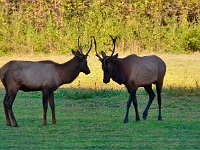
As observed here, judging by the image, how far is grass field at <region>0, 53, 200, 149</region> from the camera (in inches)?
425

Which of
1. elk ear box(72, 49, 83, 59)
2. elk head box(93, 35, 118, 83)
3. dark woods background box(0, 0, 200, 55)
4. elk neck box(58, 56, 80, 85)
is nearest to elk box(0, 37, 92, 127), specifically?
elk neck box(58, 56, 80, 85)

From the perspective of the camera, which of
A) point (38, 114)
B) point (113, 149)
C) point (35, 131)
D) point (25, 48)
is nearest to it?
point (113, 149)

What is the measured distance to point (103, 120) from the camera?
13531mm

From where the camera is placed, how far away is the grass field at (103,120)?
10.8 m

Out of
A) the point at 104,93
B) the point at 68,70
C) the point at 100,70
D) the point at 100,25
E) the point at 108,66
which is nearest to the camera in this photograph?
the point at 108,66

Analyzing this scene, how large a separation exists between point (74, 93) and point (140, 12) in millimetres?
10898

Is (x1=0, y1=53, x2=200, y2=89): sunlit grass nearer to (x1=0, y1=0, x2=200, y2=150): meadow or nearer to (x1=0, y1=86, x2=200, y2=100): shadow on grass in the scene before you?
(x1=0, y1=0, x2=200, y2=150): meadow

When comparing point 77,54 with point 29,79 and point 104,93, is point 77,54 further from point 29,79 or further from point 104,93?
point 104,93

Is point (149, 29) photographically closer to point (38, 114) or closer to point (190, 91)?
point (190, 91)

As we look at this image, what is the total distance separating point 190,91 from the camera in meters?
17.3

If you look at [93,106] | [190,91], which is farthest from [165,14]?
[93,106]

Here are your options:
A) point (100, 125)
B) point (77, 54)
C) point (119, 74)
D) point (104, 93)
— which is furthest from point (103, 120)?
point (104, 93)

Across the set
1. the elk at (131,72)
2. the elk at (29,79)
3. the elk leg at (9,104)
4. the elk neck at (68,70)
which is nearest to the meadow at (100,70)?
the elk leg at (9,104)

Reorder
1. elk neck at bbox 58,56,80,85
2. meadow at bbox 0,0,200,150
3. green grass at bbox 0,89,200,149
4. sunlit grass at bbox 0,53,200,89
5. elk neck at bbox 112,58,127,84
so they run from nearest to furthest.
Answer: green grass at bbox 0,89,200,149, meadow at bbox 0,0,200,150, elk neck at bbox 112,58,127,84, elk neck at bbox 58,56,80,85, sunlit grass at bbox 0,53,200,89
